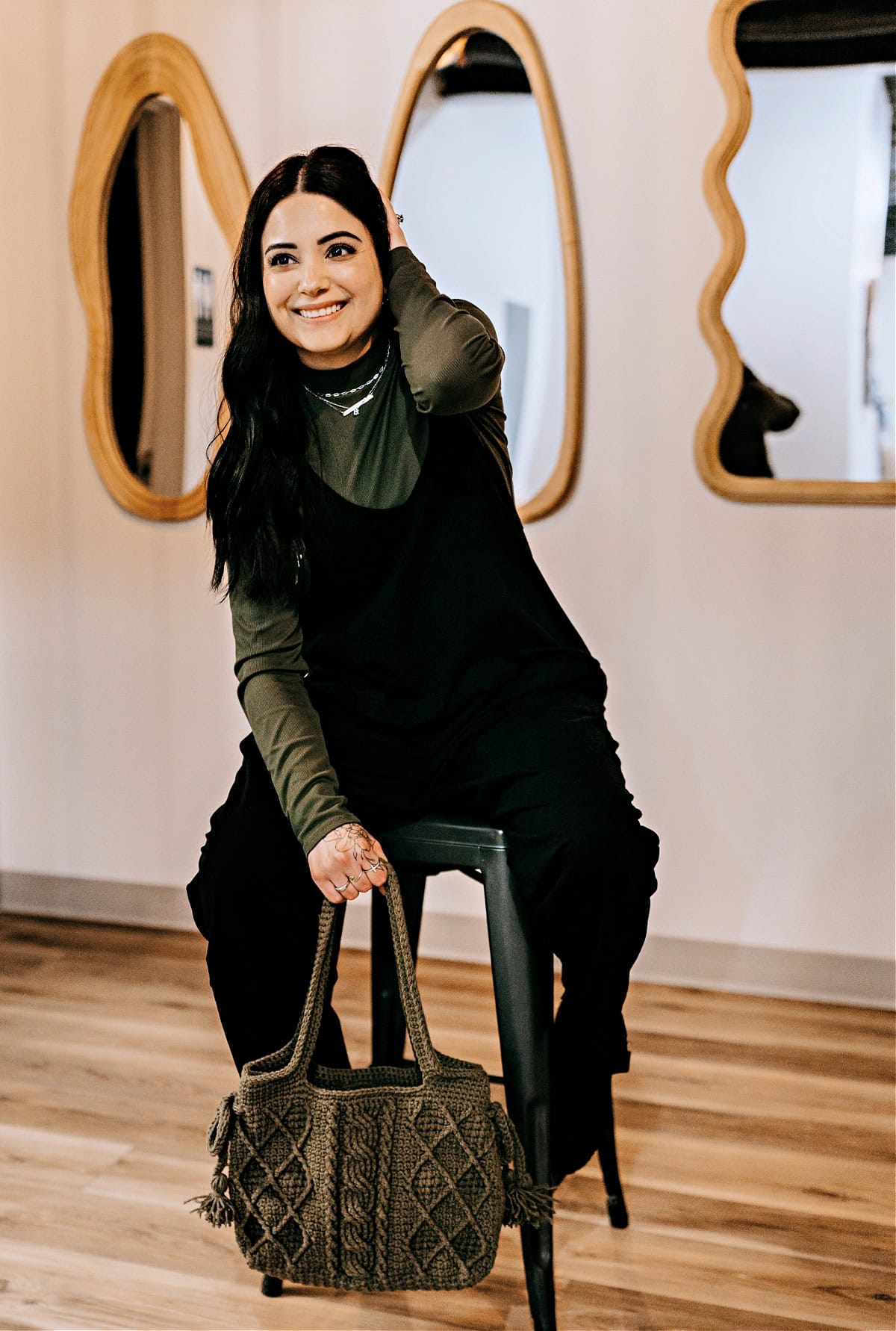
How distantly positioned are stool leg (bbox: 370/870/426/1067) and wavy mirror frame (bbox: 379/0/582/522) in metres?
0.98

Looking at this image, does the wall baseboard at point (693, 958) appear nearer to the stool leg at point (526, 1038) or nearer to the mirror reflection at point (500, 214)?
the mirror reflection at point (500, 214)

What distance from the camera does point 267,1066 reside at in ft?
3.97

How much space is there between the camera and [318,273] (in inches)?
52.5

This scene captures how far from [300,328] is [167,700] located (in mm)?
1433

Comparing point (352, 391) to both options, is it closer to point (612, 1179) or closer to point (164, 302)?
point (612, 1179)

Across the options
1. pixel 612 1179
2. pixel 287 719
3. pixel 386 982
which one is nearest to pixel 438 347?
pixel 287 719

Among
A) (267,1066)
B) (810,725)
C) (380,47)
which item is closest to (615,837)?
(267,1066)

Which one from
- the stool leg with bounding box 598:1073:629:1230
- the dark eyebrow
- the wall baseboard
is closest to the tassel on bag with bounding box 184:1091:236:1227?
the stool leg with bounding box 598:1073:629:1230

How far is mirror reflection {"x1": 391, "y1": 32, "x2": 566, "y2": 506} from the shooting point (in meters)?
2.28

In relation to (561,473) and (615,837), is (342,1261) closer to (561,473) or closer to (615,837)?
(615,837)

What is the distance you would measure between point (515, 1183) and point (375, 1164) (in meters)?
0.15

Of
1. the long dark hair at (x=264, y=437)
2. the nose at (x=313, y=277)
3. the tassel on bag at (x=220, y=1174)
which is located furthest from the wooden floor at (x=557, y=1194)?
the nose at (x=313, y=277)

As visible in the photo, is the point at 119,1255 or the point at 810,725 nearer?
the point at 119,1255

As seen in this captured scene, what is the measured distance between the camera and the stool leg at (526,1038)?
4.17 feet
